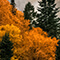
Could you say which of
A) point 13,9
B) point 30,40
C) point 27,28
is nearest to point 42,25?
point 27,28

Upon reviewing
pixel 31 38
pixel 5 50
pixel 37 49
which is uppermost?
pixel 31 38

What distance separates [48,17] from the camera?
42.5m

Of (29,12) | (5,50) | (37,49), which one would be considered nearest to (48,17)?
(29,12)

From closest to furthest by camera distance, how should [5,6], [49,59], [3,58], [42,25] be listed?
[3,58] < [49,59] < [5,6] < [42,25]

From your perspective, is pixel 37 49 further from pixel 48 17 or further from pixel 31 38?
pixel 48 17

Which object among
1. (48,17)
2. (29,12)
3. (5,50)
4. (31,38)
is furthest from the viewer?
(29,12)

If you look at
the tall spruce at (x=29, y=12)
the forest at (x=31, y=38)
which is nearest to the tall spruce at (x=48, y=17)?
the forest at (x=31, y=38)

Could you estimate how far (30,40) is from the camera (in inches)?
1081

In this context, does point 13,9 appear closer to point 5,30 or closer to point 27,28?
point 27,28

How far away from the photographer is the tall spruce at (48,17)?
40438 mm

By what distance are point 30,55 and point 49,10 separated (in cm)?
2118

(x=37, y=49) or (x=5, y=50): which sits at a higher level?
(x=5, y=50)

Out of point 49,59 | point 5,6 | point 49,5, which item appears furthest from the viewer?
point 49,5

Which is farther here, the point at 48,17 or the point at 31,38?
the point at 48,17
